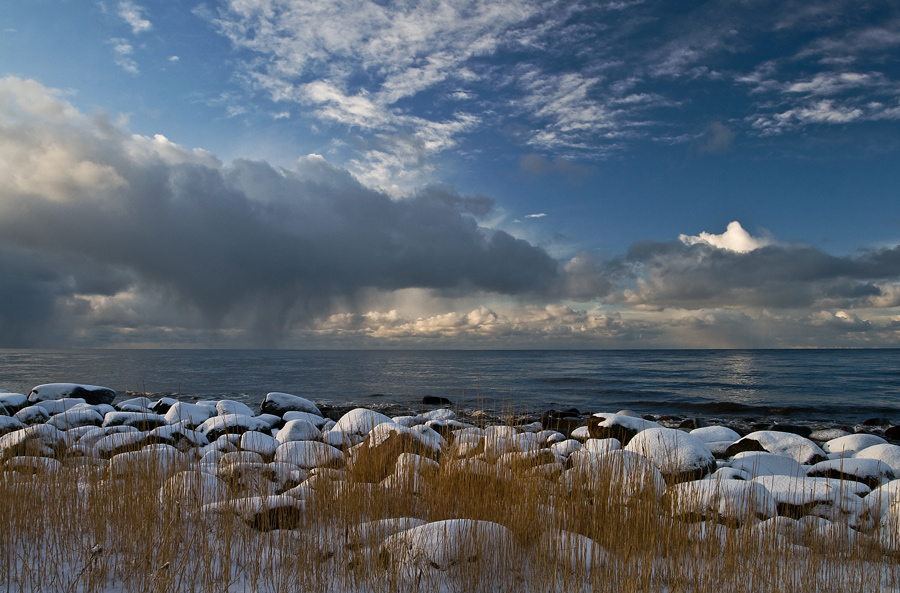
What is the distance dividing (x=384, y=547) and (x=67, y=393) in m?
16.5

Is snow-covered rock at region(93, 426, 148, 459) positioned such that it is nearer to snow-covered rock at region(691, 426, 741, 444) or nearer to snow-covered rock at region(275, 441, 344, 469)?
snow-covered rock at region(275, 441, 344, 469)

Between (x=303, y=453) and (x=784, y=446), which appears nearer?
(x=303, y=453)

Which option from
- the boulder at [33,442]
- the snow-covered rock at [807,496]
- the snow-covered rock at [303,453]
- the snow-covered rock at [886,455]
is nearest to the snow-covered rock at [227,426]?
the boulder at [33,442]

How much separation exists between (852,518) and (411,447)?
16.6ft

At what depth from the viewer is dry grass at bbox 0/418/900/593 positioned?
3.43 metres

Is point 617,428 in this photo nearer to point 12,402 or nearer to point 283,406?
point 283,406

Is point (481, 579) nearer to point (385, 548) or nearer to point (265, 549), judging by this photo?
point (385, 548)

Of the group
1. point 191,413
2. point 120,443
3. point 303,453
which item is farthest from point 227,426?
point 303,453

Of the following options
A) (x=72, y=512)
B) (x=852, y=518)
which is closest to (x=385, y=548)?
(x=72, y=512)

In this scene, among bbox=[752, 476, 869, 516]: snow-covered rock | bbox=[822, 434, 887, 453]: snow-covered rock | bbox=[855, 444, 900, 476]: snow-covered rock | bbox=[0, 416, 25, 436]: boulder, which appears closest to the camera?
bbox=[752, 476, 869, 516]: snow-covered rock

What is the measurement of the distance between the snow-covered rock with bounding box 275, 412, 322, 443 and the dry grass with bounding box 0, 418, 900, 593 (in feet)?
14.6

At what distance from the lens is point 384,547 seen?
3676mm

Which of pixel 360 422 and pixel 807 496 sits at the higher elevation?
pixel 807 496

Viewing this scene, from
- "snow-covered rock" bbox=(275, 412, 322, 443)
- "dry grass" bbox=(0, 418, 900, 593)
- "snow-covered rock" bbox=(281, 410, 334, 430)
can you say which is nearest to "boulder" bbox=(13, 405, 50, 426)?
"snow-covered rock" bbox=(281, 410, 334, 430)
